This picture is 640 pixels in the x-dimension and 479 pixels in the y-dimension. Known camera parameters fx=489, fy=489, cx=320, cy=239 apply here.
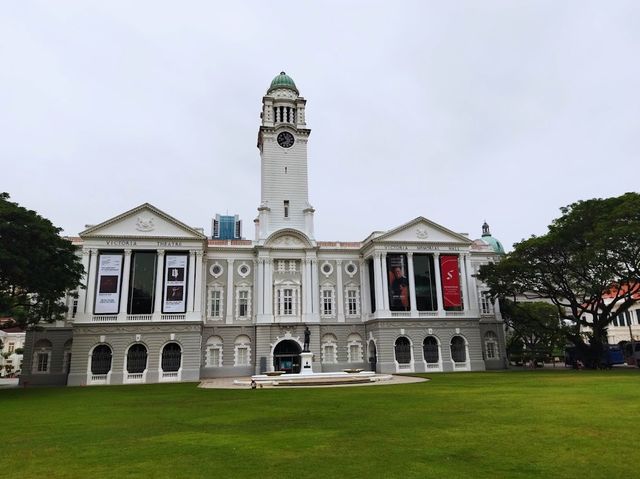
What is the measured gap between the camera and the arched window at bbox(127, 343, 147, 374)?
43.4 meters

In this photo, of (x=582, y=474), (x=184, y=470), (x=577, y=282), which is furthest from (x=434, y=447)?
(x=577, y=282)

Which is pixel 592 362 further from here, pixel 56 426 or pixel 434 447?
pixel 56 426

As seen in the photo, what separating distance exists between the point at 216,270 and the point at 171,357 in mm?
9718

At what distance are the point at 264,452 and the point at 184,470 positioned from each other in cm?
184

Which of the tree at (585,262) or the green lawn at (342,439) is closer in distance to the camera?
the green lawn at (342,439)

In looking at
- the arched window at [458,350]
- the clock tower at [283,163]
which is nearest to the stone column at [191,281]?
the clock tower at [283,163]

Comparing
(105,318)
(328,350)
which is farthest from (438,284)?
(105,318)

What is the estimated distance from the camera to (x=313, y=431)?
12.5 meters

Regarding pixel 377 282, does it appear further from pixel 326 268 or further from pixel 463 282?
pixel 463 282

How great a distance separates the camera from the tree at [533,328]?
48688mm

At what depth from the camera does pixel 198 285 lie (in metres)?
45.8

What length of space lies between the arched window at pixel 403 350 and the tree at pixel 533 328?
465 inches

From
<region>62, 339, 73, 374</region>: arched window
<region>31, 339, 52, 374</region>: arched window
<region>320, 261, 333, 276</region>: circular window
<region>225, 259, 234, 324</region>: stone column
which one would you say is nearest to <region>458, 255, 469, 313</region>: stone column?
<region>320, 261, 333, 276</region>: circular window

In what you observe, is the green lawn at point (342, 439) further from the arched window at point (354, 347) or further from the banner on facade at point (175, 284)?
the arched window at point (354, 347)
